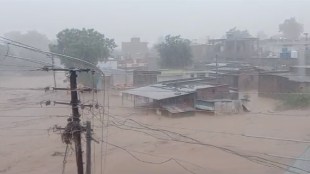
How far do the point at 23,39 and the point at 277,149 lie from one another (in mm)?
92090

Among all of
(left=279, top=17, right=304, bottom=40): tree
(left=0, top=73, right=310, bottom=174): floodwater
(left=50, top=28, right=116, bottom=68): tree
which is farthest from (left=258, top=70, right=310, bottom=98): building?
(left=279, top=17, right=304, bottom=40): tree

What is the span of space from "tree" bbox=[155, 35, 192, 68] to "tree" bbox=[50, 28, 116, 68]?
8.70 meters

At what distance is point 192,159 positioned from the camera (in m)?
14.2

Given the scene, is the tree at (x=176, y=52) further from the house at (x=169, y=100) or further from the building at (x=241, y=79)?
the house at (x=169, y=100)

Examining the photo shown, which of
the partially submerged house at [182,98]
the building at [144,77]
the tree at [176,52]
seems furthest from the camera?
the tree at [176,52]

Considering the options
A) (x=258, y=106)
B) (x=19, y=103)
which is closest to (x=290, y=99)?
(x=258, y=106)

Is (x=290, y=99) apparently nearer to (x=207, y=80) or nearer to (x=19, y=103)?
(x=207, y=80)

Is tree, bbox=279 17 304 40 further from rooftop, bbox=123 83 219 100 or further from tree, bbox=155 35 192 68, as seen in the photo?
rooftop, bbox=123 83 219 100

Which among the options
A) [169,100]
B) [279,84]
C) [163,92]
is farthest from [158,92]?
[279,84]

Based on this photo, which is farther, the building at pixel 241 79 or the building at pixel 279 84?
the building at pixel 241 79

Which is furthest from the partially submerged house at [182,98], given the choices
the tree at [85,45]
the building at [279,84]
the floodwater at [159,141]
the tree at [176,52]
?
the tree at [176,52]

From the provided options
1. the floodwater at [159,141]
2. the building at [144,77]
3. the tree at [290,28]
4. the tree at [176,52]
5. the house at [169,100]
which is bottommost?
the floodwater at [159,141]

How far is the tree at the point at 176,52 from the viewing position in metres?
44.1

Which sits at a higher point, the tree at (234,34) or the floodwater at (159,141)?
the tree at (234,34)
